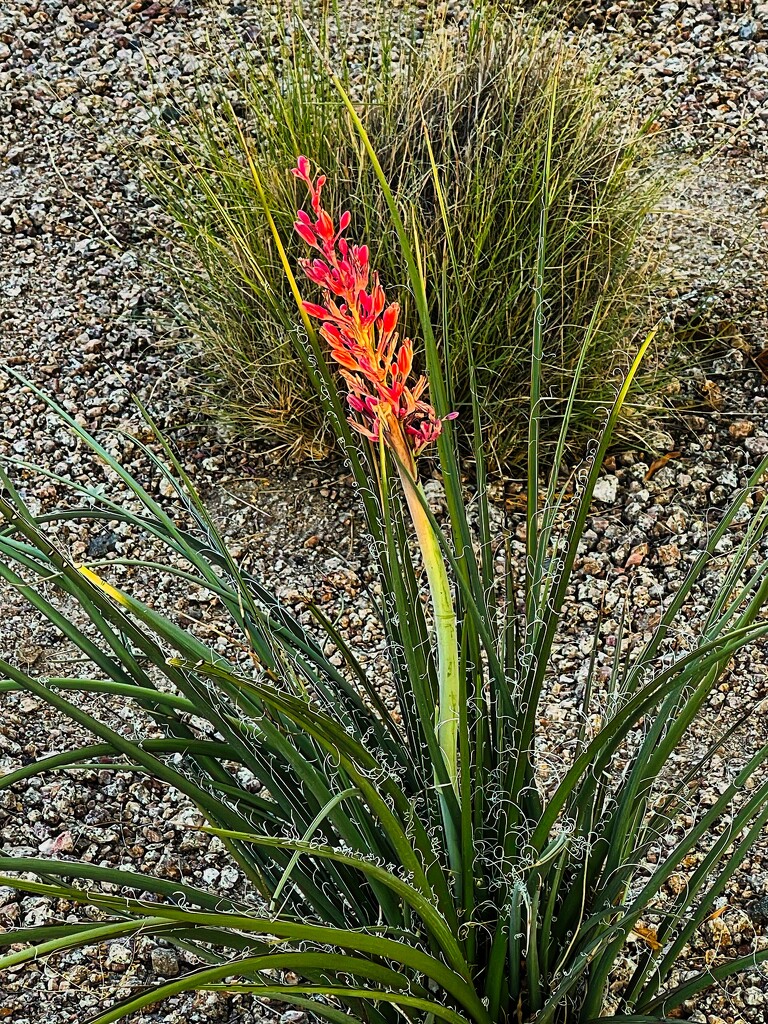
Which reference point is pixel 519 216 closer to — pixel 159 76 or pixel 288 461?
pixel 288 461

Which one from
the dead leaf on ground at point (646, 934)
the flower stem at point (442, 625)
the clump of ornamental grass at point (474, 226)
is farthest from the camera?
the clump of ornamental grass at point (474, 226)

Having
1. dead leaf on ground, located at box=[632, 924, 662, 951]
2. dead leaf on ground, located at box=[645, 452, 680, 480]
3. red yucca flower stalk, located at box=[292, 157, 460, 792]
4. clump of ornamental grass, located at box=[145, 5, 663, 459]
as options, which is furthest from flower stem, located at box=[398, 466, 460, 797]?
dead leaf on ground, located at box=[645, 452, 680, 480]

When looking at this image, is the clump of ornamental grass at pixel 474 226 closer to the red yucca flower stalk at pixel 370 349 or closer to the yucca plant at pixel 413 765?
the yucca plant at pixel 413 765

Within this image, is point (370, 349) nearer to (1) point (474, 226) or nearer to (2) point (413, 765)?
(2) point (413, 765)

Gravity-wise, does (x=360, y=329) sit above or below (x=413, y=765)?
above

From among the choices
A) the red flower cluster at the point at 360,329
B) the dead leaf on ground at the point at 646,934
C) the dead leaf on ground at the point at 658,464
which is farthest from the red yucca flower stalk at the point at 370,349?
the dead leaf on ground at the point at 658,464

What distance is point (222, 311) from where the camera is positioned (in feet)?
7.98

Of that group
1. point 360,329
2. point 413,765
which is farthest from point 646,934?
point 360,329

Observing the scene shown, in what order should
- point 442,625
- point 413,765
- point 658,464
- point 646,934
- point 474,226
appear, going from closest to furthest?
point 442,625 < point 413,765 < point 646,934 < point 474,226 < point 658,464

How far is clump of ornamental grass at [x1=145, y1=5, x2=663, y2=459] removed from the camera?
7.56 ft

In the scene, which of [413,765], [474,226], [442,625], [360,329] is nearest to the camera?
[360,329]

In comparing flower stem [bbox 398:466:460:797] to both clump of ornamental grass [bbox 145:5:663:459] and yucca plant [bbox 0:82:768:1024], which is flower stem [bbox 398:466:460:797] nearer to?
yucca plant [bbox 0:82:768:1024]

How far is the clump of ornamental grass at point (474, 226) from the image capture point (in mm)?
2305

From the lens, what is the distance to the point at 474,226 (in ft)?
7.39
